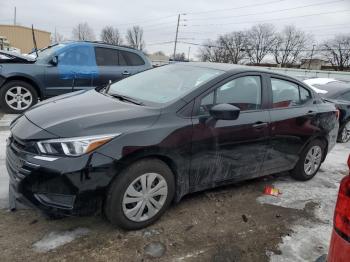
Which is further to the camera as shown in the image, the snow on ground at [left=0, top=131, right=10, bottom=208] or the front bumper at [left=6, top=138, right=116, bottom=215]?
the snow on ground at [left=0, top=131, right=10, bottom=208]

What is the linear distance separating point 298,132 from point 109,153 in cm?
277

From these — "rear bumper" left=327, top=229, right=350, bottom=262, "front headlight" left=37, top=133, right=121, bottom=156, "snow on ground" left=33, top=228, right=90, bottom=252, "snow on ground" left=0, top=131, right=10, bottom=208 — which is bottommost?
"snow on ground" left=33, top=228, right=90, bottom=252

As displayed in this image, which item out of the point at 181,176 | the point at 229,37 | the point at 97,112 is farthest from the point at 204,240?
the point at 229,37

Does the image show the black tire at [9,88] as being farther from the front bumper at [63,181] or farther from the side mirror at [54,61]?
the front bumper at [63,181]

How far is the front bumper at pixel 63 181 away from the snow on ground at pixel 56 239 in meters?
0.31

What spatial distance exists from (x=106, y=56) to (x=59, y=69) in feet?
4.05

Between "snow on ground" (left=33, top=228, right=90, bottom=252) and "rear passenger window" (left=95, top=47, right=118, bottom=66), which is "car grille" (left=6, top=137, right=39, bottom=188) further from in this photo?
"rear passenger window" (left=95, top=47, right=118, bottom=66)

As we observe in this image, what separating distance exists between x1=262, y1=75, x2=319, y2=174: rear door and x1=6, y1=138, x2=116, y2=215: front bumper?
2227 mm

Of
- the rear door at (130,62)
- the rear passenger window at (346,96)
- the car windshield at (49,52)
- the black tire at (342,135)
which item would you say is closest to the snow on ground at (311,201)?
the black tire at (342,135)

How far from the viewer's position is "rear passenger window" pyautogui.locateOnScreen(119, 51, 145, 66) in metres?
8.95

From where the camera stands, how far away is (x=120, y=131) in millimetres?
3090

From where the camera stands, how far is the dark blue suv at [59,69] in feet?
25.1

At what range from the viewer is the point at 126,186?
312cm

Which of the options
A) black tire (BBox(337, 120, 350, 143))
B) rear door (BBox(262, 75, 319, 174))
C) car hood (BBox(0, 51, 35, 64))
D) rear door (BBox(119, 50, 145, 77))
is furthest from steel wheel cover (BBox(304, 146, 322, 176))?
car hood (BBox(0, 51, 35, 64))
